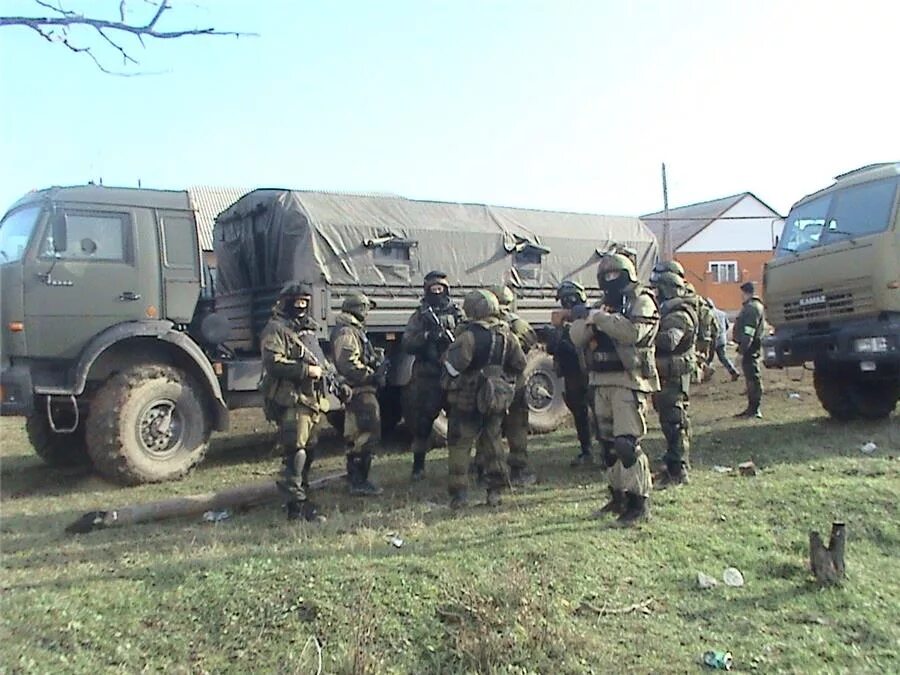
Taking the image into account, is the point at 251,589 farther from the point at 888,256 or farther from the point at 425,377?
the point at 888,256

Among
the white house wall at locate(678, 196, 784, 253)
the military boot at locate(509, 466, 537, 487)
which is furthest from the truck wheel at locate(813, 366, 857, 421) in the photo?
the white house wall at locate(678, 196, 784, 253)

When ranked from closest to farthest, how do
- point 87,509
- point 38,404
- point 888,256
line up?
point 87,509
point 38,404
point 888,256

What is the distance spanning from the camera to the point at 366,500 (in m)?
6.54

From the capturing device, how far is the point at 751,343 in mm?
10242

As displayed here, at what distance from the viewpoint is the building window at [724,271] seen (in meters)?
35.9

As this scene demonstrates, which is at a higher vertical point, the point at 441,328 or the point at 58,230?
the point at 58,230

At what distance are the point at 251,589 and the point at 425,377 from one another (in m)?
3.40

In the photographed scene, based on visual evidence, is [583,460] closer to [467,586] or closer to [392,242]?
[392,242]

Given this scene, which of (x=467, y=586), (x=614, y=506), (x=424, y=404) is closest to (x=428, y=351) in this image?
(x=424, y=404)

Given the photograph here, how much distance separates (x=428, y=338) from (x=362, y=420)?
3.45 feet

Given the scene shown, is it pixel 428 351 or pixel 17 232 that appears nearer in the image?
pixel 17 232

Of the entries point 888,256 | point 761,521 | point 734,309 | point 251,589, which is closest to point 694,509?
point 761,521

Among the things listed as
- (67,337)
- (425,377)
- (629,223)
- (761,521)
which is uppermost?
(629,223)

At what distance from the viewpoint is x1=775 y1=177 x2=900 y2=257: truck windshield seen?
8789 millimetres
